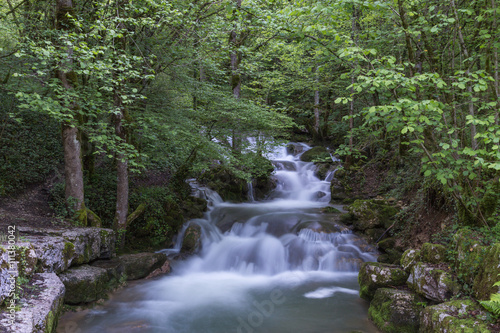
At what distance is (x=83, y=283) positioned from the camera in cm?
618

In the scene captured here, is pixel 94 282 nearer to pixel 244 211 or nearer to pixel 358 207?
pixel 244 211

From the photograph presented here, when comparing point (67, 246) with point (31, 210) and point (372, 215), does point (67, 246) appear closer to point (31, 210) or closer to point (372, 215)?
point (31, 210)

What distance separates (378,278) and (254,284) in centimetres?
321

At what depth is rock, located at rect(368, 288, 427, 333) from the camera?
17.6 feet

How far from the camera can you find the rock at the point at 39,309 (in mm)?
3679

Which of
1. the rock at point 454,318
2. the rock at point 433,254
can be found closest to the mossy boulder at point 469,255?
the rock at point 433,254

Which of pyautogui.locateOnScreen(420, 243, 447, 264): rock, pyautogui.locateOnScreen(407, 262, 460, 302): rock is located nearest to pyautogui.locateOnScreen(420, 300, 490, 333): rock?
pyautogui.locateOnScreen(407, 262, 460, 302): rock

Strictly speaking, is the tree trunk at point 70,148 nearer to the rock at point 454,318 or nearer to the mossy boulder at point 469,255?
the rock at point 454,318

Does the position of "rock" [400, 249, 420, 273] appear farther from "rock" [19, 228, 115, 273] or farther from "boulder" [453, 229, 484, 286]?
"rock" [19, 228, 115, 273]

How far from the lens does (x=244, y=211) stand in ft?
41.3

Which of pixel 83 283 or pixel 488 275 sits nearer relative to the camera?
pixel 488 275

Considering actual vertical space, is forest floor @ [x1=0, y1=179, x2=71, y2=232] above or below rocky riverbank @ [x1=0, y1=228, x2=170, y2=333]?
above

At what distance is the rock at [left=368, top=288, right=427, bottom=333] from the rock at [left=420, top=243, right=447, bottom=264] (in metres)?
0.78

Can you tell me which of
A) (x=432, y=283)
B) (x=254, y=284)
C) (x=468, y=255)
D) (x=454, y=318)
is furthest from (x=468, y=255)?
(x=254, y=284)
